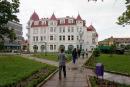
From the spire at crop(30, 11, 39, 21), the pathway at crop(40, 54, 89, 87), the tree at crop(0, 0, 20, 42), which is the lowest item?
the pathway at crop(40, 54, 89, 87)

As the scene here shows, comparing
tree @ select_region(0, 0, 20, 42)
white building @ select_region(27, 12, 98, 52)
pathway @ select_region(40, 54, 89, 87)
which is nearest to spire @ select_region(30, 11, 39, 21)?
white building @ select_region(27, 12, 98, 52)

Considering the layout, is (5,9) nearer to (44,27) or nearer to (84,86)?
(84,86)

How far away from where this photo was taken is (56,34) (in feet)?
426

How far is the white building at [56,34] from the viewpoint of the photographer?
12725 cm

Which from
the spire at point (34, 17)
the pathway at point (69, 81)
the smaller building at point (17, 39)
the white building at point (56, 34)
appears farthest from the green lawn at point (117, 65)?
the smaller building at point (17, 39)

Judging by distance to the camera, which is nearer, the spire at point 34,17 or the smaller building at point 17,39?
the spire at point 34,17

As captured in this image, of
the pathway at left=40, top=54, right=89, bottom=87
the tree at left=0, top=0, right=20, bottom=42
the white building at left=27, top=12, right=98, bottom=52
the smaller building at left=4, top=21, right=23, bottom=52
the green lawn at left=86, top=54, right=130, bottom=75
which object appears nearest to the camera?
the pathway at left=40, top=54, right=89, bottom=87

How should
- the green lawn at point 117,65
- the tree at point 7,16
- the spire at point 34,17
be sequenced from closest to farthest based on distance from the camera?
the green lawn at point 117,65, the tree at point 7,16, the spire at point 34,17

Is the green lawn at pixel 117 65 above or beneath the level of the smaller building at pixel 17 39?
beneath

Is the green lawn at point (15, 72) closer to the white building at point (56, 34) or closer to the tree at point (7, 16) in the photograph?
the tree at point (7, 16)

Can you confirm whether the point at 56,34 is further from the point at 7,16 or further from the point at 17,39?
the point at 7,16

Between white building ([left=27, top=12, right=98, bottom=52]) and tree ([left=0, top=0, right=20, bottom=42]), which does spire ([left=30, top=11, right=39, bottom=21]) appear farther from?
tree ([left=0, top=0, right=20, bottom=42])

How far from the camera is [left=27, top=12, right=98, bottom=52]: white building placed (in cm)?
12725

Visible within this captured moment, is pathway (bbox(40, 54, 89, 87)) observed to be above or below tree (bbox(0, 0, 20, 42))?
below
